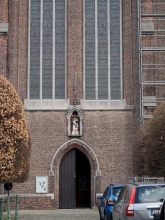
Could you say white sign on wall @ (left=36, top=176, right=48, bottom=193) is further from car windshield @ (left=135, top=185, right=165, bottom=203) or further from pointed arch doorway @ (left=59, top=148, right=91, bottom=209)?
car windshield @ (left=135, top=185, right=165, bottom=203)

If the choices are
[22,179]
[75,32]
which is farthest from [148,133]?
[75,32]

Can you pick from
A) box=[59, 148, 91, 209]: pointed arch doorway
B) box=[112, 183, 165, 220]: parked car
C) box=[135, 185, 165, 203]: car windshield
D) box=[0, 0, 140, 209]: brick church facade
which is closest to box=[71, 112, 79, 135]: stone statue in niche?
box=[0, 0, 140, 209]: brick church facade

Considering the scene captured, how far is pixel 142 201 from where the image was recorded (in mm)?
10125

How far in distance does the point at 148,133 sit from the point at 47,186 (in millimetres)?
6983

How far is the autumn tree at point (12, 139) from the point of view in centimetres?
1688

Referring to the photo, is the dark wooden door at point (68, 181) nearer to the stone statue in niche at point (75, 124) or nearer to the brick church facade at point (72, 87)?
the brick church facade at point (72, 87)

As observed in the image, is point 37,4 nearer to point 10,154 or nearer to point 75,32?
point 75,32

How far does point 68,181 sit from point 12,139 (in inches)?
Answer: 303

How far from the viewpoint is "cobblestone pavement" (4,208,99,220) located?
63.9 feet

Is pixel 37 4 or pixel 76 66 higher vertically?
pixel 37 4

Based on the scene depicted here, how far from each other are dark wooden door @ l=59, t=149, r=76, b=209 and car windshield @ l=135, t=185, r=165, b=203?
14.1 m

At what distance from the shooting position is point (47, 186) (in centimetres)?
2369

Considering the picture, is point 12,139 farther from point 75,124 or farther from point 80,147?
point 80,147

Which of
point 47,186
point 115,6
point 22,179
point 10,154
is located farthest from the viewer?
point 115,6
